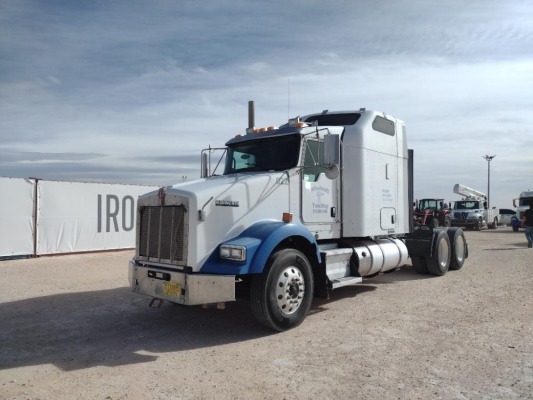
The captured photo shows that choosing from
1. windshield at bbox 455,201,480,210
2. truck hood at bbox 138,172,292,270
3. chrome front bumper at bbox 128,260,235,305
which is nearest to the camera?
chrome front bumper at bbox 128,260,235,305

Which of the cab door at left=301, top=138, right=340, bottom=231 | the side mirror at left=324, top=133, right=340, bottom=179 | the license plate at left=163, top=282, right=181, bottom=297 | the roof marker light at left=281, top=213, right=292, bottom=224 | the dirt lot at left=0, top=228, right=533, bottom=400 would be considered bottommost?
the dirt lot at left=0, top=228, right=533, bottom=400

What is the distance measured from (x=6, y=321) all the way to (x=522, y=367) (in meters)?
6.85

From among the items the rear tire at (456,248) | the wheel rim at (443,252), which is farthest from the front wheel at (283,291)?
the rear tire at (456,248)

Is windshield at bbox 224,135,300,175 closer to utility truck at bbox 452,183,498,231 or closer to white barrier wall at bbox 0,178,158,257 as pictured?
white barrier wall at bbox 0,178,158,257

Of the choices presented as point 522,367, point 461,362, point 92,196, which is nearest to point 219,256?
point 461,362

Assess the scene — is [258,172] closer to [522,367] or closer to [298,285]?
[298,285]

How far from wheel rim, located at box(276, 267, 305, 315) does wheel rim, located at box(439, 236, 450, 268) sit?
568cm

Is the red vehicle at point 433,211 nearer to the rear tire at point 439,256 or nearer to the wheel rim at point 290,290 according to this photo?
the rear tire at point 439,256

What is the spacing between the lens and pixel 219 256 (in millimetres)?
5742

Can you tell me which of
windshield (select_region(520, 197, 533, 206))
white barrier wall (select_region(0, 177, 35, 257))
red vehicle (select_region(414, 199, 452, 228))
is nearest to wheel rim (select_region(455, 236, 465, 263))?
white barrier wall (select_region(0, 177, 35, 257))

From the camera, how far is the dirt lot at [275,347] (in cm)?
420

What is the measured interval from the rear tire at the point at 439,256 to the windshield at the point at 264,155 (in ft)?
17.3

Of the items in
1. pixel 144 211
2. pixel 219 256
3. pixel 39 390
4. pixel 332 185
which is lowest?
pixel 39 390

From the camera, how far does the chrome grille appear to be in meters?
5.75
